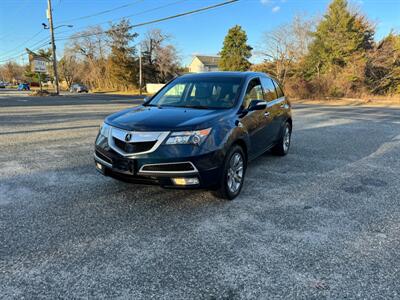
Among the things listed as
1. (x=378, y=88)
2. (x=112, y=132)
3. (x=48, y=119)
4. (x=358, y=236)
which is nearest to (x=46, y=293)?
(x=112, y=132)

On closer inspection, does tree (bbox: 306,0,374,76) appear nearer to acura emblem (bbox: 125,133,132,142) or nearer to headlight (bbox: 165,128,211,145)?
headlight (bbox: 165,128,211,145)

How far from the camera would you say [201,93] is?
4723 millimetres

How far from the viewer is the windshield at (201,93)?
173 inches

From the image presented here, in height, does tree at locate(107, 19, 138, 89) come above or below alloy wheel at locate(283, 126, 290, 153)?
above

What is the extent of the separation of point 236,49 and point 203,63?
34293 millimetres

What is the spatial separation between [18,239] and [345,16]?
129 ft

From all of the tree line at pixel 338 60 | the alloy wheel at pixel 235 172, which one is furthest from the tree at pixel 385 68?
the alloy wheel at pixel 235 172

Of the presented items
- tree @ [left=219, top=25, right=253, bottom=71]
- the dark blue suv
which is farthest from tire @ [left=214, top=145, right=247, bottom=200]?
tree @ [left=219, top=25, right=253, bottom=71]

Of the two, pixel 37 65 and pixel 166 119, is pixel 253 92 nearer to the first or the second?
pixel 166 119

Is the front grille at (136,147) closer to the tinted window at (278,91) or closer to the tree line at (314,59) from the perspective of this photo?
the tinted window at (278,91)

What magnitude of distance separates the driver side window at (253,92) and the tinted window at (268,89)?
0.77 ft

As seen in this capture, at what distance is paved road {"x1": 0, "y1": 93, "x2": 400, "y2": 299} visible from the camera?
236cm

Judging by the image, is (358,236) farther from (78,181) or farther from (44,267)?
(78,181)

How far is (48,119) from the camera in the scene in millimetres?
11516
